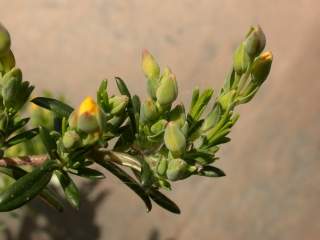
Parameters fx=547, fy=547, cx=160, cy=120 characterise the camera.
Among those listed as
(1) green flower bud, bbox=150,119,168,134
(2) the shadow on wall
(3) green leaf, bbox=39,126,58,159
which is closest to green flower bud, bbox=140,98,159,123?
(1) green flower bud, bbox=150,119,168,134

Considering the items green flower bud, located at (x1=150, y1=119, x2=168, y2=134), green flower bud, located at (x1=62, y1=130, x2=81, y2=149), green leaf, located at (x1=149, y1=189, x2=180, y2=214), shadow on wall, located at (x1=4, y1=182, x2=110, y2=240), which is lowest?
shadow on wall, located at (x1=4, y1=182, x2=110, y2=240)

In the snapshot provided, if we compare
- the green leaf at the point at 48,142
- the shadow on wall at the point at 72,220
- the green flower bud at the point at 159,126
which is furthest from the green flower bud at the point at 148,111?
the shadow on wall at the point at 72,220

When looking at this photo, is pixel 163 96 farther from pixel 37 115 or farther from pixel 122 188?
pixel 122 188

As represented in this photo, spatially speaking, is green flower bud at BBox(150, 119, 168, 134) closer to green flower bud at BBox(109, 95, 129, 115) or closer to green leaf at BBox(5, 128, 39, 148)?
green flower bud at BBox(109, 95, 129, 115)

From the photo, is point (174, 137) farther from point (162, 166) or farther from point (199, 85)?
point (199, 85)

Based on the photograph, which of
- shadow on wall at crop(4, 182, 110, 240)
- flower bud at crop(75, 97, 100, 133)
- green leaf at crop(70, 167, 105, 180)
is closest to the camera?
flower bud at crop(75, 97, 100, 133)

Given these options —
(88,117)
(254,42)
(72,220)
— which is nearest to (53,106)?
(88,117)

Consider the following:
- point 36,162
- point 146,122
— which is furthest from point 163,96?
point 36,162
